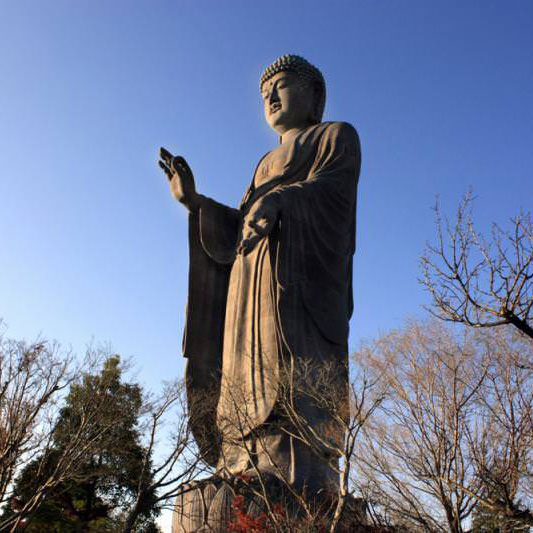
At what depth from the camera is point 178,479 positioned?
854cm

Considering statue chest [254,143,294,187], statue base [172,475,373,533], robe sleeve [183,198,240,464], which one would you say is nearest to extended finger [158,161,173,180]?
robe sleeve [183,198,240,464]

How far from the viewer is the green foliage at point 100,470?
36.6 feet

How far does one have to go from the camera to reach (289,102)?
1095cm

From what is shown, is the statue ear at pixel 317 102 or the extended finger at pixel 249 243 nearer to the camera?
the extended finger at pixel 249 243

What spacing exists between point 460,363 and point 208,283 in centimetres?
400

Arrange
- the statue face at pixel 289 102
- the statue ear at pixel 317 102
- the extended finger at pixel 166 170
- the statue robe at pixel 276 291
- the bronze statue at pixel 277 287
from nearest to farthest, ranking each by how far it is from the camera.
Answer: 1. the bronze statue at pixel 277 287
2. the statue robe at pixel 276 291
3. the extended finger at pixel 166 170
4. the statue face at pixel 289 102
5. the statue ear at pixel 317 102

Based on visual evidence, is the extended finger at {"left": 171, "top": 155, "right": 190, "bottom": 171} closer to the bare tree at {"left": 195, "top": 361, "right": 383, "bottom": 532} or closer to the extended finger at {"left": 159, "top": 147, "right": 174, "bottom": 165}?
the extended finger at {"left": 159, "top": 147, "right": 174, "bottom": 165}

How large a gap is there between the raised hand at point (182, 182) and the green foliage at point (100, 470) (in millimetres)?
3333

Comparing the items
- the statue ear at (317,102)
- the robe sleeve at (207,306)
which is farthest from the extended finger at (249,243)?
the statue ear at (317,102)

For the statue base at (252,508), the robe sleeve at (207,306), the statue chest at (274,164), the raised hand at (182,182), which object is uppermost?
the statue chest at (274,164)

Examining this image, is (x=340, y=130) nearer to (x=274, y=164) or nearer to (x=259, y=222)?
(x=274, y=164)

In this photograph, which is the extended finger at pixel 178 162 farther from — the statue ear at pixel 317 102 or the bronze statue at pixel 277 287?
the statue ear at pixel 317 102

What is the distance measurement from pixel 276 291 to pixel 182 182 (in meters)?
2.62

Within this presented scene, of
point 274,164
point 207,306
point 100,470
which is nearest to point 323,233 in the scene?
point 274,164
